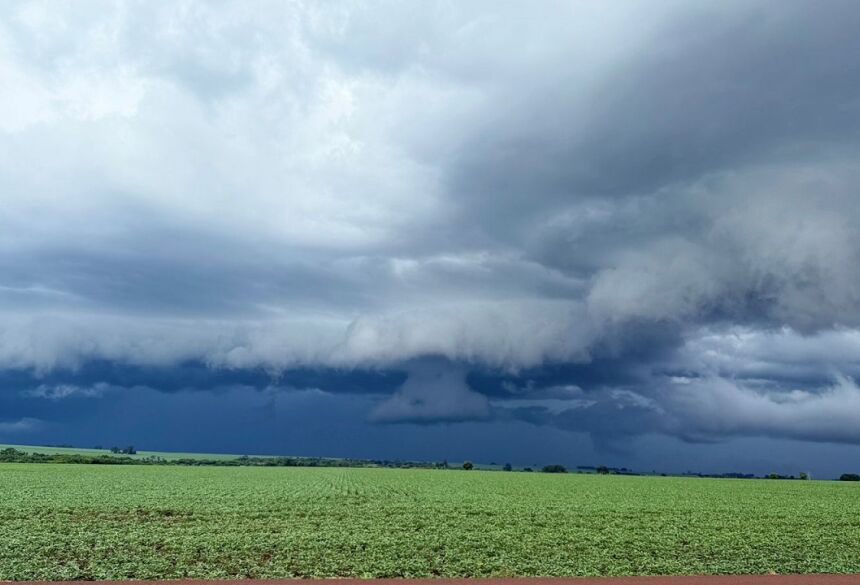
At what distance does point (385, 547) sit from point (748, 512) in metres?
38.1

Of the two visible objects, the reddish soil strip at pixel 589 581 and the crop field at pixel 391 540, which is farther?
the crop field at pixel 391 540

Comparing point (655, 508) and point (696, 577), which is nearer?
point (696, 577)

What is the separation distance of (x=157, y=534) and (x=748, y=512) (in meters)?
45.7

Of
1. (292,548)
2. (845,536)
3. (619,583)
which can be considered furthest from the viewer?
(845,536)

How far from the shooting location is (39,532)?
33.7 metres

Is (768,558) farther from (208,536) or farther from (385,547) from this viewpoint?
(208,536)

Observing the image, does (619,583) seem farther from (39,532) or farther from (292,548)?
(39,532)

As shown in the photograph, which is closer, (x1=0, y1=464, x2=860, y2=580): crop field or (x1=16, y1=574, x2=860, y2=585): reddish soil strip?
(x1=16, y1=574, x2=860, y2=585): reddish soil strip

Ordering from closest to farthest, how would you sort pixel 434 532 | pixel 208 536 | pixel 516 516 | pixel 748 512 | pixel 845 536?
pixel 208 536 → pixel 434 532 → pixel 845 536 → pixel 516 516 → pixel 748 512

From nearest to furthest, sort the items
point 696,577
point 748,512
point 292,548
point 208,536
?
point 696,577
point 292,548
point 208,536
point 748,512

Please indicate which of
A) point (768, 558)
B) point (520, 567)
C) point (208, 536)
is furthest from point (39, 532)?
point (768, 558)

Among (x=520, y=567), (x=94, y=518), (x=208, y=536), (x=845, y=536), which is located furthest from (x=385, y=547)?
(x=845, y=536)

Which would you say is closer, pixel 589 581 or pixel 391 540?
pixel 589 581

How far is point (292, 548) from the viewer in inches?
1188
